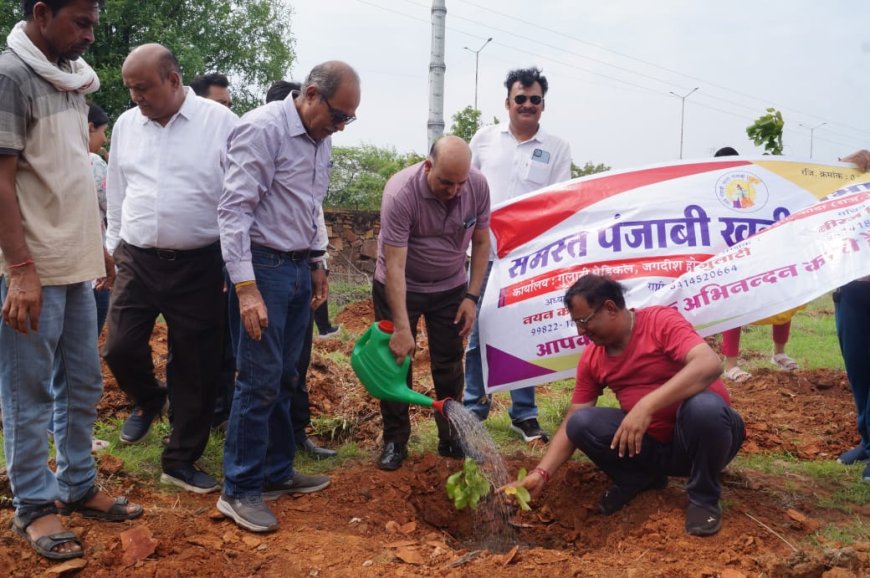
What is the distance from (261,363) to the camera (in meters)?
3.47

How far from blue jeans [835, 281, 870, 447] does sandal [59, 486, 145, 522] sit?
4.06 meters

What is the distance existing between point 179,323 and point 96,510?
3.20 feet

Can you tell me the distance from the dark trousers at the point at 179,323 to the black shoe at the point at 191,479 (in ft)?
0.14


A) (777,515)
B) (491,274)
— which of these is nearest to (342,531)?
(491,274)

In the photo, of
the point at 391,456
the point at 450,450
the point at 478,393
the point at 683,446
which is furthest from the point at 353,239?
the point at 683,446

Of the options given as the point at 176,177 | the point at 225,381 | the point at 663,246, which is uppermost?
the point at 176,177

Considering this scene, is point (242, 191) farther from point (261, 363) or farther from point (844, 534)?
point (844, 534)

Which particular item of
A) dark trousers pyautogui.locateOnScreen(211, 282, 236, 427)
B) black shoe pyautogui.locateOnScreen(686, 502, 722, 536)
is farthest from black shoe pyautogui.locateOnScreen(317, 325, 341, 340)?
black shoe pyautogui.locateOnScreen(686, 502, 722, 536)

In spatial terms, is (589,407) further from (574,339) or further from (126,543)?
(126,543)

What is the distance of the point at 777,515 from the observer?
377cm

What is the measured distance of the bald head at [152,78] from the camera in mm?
3672

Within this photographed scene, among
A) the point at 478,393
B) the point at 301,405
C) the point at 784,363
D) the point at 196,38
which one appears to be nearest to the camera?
the point at 301,405

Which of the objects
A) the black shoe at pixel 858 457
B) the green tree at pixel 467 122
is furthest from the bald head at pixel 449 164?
the green tree at pixel 467 122

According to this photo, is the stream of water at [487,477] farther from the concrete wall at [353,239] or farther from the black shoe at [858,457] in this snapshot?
the concrete wall at [353,239]
